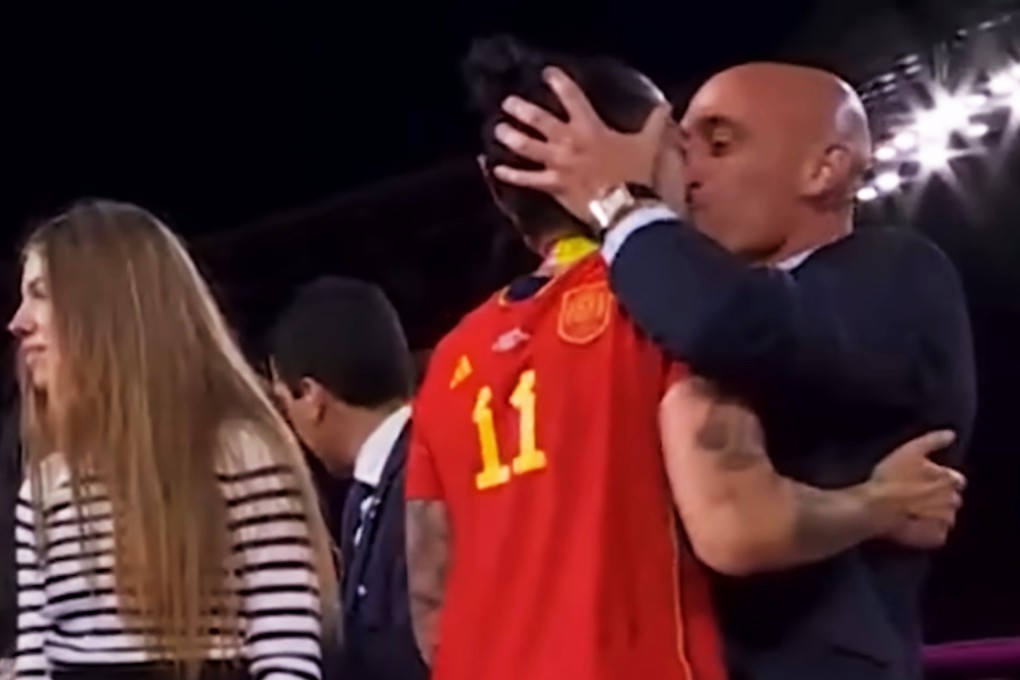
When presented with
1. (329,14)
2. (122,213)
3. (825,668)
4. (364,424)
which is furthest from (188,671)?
(329,14)

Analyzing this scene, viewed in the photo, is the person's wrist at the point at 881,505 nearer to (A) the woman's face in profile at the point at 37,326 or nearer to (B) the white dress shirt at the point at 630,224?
(B) the white dress shirt at the point at 630,224

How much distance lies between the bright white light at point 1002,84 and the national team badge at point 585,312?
5.04m

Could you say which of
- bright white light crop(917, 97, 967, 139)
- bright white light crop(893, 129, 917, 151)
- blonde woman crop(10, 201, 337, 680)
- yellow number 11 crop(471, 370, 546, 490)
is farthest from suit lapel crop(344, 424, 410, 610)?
bright white light crop(893, 129, 917, 151)

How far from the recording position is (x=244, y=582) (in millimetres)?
2170

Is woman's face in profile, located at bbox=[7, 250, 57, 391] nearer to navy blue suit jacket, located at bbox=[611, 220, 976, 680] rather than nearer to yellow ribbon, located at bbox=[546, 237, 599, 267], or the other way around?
yellow ribbon, located at bbox=[546, 237, 599, 267]

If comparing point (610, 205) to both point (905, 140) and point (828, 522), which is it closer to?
point (828, 522)

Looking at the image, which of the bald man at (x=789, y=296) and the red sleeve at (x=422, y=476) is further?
the red sleeve at (x=422, y=476)

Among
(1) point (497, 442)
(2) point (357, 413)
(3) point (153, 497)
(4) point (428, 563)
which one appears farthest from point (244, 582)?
(2) point (357, 413)

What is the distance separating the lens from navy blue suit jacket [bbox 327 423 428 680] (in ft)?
8.96

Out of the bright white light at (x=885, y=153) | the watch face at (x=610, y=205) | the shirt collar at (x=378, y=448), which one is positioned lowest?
the shirt collar at (x=378, y=448)

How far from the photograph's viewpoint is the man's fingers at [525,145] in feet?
5.98

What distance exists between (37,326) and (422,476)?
1.67 feet

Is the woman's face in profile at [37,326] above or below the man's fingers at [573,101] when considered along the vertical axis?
below

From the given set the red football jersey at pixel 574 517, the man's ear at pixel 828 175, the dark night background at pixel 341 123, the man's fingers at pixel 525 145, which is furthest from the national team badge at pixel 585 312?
the dark night background at pixel 341 123
